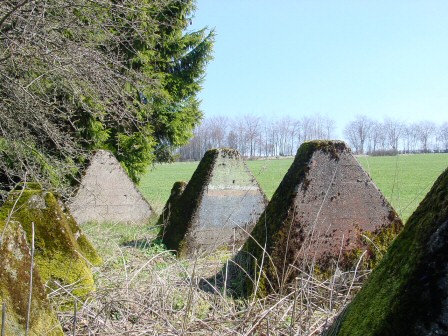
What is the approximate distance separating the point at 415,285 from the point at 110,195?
9.73 metres

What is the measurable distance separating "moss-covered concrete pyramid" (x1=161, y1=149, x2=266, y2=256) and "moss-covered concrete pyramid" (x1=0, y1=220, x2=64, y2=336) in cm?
434

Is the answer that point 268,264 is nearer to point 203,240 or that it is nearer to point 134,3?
point 203,240

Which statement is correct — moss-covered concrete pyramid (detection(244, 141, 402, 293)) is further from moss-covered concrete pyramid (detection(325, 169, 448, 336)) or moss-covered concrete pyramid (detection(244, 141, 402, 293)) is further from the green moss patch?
moss-covered concrete pyramid (detection(325, 169, 448, 336))

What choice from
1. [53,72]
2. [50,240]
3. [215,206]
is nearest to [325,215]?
[50,240]

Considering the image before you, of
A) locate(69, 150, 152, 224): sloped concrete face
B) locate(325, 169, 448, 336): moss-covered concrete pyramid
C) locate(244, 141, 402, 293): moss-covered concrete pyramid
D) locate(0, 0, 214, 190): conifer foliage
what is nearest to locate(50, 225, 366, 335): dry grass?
locate(244, 141, 402, 293): moss-covered concrete pyramid

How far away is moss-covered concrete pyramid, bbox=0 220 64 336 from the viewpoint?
2275 millimetres

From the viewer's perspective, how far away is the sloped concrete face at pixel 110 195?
9.97m

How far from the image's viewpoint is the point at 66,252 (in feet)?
12.9

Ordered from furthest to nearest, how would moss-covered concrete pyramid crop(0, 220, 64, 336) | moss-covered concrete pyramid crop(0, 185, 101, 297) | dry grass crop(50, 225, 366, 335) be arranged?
moss-covered concrete pyramid crop(0, 185, 101, 297) → dry grass crop(50, 225, 366, 335) → moss-covered concrete pyramid crop(0, 220, 64, 336)

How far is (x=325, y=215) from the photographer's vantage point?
448 centimetres

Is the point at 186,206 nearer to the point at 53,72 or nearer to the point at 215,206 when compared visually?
the point at 215,206

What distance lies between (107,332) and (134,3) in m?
6.84

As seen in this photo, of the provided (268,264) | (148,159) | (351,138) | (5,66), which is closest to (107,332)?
(268,264)

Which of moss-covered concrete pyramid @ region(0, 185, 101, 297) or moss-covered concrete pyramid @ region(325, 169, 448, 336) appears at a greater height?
moss-covered concrete pyramid @ region(325, 169, 448, 336)
